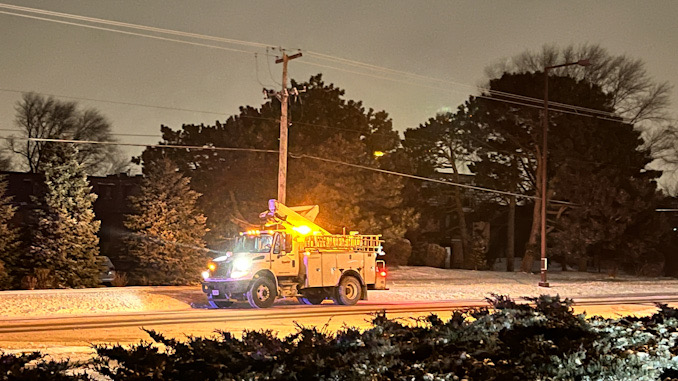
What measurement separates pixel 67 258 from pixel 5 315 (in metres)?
9.75

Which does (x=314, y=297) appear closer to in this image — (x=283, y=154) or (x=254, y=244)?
(x=254, y=244)

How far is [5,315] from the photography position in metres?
19.6

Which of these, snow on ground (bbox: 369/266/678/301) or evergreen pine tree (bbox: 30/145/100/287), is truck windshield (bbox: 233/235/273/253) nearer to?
snow on ground (bbox: 369/266/678/301)

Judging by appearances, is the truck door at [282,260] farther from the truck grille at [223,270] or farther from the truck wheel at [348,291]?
the truck wheel at [348,291]

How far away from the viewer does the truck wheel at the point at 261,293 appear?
2102 centimetres

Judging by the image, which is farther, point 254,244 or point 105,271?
point 105,271

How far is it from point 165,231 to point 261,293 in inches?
407

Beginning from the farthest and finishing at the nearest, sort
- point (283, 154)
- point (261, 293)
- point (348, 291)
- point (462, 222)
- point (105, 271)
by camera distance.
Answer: point (462, 222) → point (105, 271) → point (283, 154) → point (348, 291) → point (261, 293)

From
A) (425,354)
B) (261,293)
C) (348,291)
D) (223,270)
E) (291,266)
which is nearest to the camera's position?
(425,354)

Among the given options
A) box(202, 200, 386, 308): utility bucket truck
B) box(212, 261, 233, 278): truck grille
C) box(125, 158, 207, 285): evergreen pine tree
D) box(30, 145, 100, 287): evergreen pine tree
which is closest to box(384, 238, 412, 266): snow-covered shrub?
box(125, 158, 207, 285): evergreen pine tree

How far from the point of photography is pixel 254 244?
2206 centimetres

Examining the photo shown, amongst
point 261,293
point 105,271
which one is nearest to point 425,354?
point 261,293

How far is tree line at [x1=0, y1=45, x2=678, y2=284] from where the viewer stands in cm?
3184

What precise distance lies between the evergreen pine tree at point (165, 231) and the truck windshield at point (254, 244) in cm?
864
